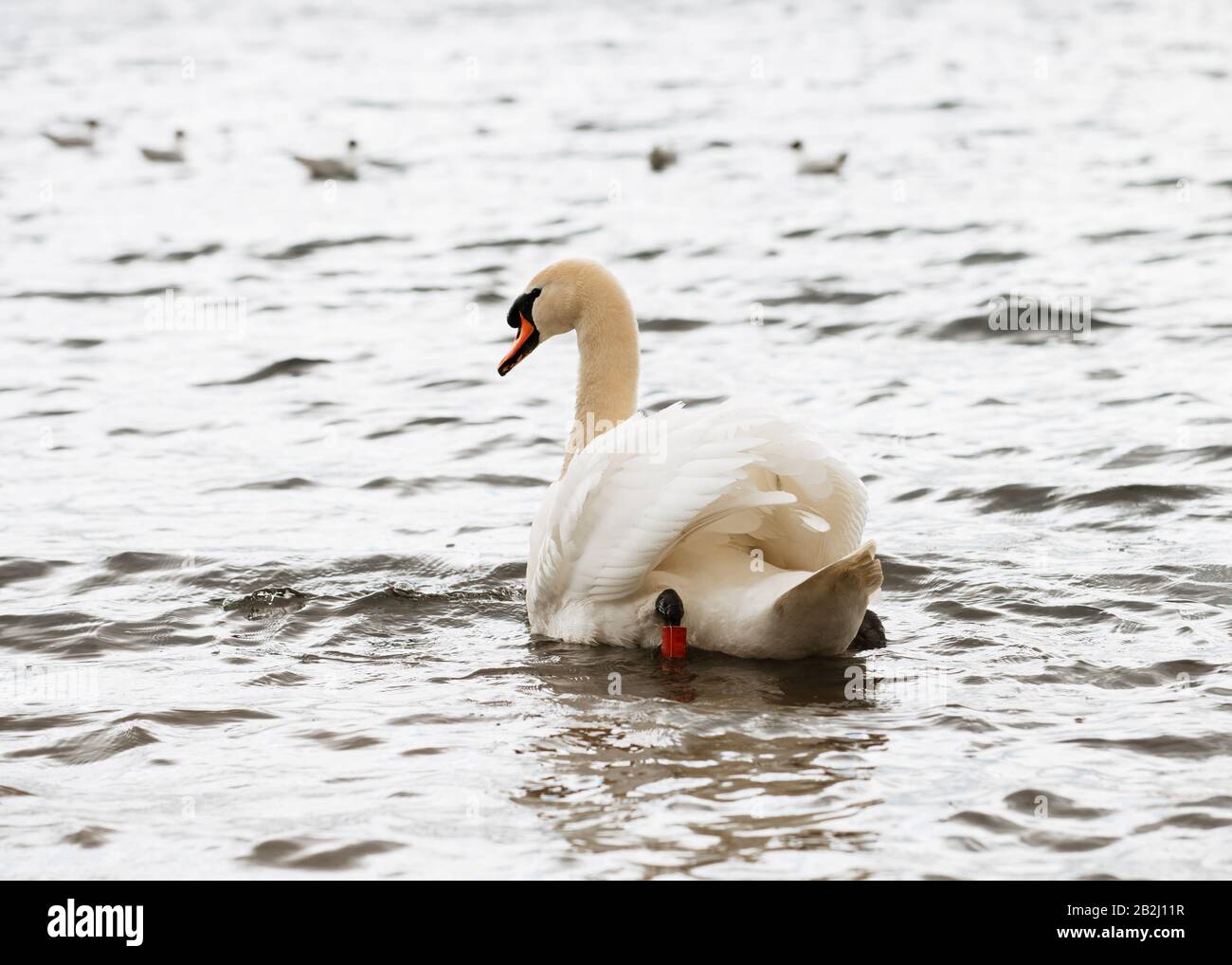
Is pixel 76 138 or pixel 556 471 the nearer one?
pixel 556 471

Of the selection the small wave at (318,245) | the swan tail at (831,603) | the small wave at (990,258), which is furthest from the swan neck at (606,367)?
the small wave at (318,245)

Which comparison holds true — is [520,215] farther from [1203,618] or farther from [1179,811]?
[1179,811]

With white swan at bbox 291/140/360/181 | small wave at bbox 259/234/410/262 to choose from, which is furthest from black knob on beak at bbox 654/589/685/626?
white swan at bbox 291/140/360/181

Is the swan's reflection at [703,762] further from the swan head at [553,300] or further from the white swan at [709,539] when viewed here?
the swan head at [553,300]

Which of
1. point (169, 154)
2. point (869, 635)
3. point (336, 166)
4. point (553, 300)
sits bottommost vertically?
point (869, 635)

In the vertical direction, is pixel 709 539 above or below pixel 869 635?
above

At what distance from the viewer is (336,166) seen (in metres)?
22.9

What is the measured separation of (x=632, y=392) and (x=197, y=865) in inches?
137

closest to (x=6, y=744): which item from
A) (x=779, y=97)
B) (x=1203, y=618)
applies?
(x=1203, y=618)

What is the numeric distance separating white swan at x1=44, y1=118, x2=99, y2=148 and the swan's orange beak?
1865 centimetres

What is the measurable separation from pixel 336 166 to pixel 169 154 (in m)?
2.96

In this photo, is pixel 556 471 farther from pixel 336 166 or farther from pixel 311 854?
pixel 336 166

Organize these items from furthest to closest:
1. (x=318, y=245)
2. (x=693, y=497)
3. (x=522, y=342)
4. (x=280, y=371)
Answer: (x=318, y=245), (x=280, y=371), (x=522, y=342), (x=693, y=497)

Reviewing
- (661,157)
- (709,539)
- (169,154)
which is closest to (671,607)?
(709,539)
